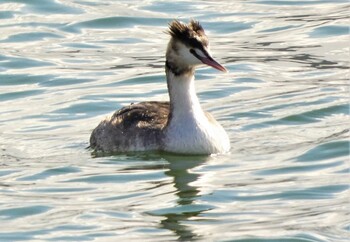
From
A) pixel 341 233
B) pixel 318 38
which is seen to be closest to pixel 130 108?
pixel 341 233

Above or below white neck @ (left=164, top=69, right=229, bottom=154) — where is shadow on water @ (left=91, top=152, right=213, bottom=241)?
below

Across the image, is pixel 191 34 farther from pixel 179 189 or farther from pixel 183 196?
pixel 183 196

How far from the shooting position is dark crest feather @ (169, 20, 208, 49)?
15969 millimetres

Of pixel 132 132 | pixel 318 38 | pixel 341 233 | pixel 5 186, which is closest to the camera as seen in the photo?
pixel 341 233

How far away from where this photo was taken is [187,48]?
16062mm

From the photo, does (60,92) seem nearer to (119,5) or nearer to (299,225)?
(119,5)

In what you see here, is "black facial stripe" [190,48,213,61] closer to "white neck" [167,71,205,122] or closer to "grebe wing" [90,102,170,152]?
"white neck" [167,71,205,122]

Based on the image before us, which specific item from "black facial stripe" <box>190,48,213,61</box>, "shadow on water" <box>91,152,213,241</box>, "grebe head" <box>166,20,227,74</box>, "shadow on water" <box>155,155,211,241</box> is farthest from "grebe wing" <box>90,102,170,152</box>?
"black facial stripe" <box>190,48,213,61</box>

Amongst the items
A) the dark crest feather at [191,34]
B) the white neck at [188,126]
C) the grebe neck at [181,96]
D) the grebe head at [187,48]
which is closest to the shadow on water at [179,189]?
the white neck at [188,126]

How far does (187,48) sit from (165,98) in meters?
3.14

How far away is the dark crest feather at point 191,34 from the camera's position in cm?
1597

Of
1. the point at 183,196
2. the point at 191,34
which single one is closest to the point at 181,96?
the point at 191,34

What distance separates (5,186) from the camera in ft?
49.0

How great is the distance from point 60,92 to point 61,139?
240 cm
